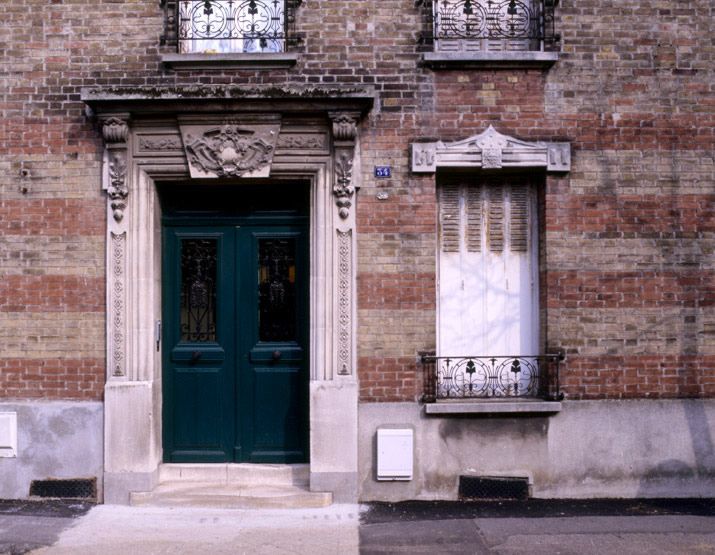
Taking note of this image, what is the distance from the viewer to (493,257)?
8234 mm

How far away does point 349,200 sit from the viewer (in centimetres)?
784

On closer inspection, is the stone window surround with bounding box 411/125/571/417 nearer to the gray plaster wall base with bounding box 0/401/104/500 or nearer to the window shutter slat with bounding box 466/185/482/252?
the window shutter slat with bounding box 466/185/482/252

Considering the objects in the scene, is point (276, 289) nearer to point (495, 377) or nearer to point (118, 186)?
point (118, 186)

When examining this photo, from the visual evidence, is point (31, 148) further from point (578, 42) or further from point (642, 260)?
point (642, 260)

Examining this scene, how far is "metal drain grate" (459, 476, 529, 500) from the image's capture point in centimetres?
783

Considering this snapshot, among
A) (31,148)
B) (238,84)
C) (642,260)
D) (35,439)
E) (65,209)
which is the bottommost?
(35,439)

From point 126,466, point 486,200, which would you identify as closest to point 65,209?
point 126,466

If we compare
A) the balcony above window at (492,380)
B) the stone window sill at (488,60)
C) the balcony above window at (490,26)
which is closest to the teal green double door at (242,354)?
the balcony above window at (492,380)

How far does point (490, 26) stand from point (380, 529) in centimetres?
530

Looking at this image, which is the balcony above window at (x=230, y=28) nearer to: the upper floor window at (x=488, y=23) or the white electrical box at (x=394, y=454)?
the upper floor window at (x=488, y=23)

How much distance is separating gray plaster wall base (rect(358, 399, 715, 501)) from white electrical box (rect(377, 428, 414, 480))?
0.12 meters

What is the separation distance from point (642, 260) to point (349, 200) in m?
3.15

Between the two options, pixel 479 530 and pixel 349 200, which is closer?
pixel 479 530

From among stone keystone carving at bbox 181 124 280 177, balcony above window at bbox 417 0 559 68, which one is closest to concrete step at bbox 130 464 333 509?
stone keystone carving at bbox 181 124 280 177
